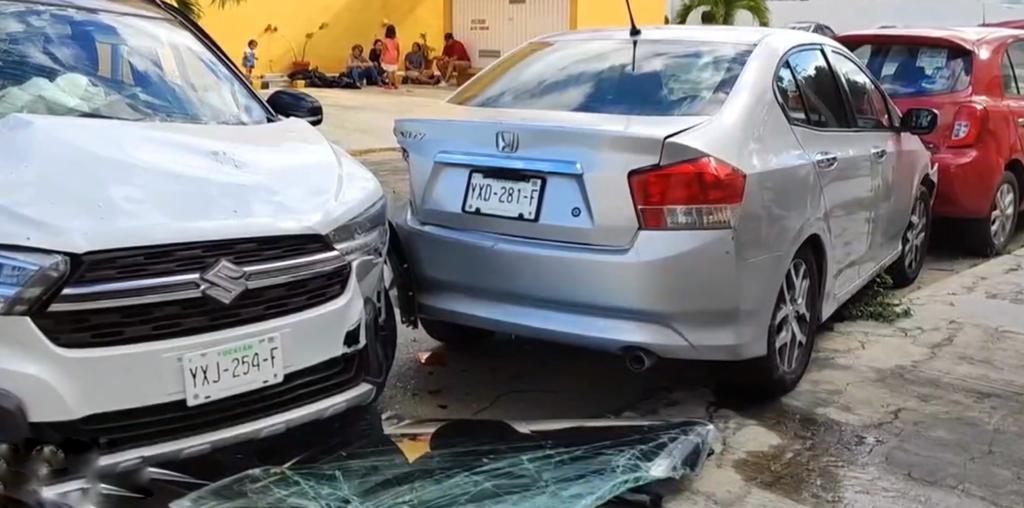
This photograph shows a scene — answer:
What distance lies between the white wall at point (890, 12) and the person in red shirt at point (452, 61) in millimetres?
7139

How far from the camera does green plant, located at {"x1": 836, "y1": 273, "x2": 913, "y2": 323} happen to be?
5727mm

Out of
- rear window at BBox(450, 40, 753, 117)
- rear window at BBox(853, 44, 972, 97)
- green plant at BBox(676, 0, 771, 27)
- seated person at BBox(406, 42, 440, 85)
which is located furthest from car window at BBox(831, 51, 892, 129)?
green plant at BBox(676, 0, 771, 27)

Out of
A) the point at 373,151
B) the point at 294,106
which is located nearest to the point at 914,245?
the point at 294,106

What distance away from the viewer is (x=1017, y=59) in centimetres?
775

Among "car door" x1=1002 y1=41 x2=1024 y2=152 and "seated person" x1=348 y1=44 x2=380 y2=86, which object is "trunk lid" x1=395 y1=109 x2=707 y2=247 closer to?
"car door" x1=1002 y1=41 x2=1024 y2=152

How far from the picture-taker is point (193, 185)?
9.77ft

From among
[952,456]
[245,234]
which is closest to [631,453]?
[952,456]

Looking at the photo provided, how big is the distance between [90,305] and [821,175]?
10.2 feet

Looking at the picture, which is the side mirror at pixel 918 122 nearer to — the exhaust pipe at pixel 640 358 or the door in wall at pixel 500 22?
the exhaust pipe at pixel 640 358

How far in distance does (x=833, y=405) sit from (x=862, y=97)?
72.9 inches

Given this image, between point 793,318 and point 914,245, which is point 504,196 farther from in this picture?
point 914,245

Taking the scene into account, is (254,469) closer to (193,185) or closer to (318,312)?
(318,312)

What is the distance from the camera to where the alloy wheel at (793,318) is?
4.16 m

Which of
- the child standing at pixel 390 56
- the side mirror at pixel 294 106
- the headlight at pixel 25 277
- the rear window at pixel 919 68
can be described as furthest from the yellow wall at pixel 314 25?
the headlight at pixel 25 277
